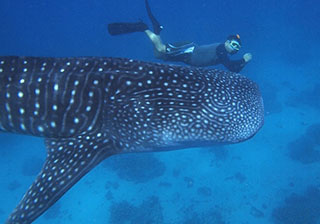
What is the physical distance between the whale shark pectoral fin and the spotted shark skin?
18 mm

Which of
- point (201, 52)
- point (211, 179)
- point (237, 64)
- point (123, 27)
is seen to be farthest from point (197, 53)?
point (211, 179)

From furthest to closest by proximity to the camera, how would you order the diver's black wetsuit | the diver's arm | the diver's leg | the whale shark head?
1. the diver's leg
2. the diver's black wetsuit
3. the diver's arm
4. the whale shark head

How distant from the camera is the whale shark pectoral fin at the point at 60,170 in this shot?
3662mm

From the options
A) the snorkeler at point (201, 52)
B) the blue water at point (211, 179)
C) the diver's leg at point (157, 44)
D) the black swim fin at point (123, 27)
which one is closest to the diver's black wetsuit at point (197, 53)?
the snorkeler at point (201, 52)

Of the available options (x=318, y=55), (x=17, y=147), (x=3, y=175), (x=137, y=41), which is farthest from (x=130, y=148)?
(x=137, y=41)

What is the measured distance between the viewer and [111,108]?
4168 mm

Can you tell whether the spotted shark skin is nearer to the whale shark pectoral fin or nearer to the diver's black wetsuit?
the whale shark pectoral fin

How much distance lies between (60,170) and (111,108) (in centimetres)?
136

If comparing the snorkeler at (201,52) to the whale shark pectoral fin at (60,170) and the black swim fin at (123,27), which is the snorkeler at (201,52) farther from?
the whale shark pectoral fin at (60,170)

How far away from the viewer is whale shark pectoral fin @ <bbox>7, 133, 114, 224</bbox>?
3.66 meters

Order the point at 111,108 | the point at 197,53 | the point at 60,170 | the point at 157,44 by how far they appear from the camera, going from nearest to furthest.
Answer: the point at 60,170, the point at 111,108, the point at 197,53, the point at 157,44

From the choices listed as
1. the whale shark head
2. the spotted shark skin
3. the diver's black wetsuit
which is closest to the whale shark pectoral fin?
the spotted shark skin

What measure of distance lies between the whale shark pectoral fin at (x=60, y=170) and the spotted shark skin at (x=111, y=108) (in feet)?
0.06

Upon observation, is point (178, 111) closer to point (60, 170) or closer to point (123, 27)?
point (60, 170)
